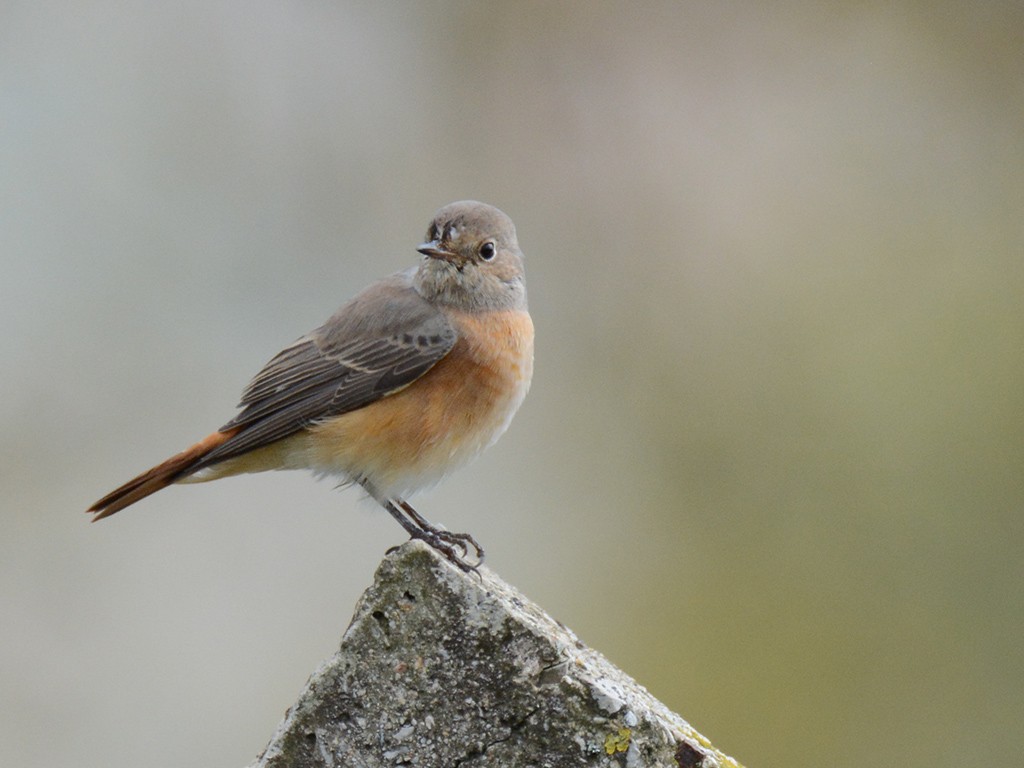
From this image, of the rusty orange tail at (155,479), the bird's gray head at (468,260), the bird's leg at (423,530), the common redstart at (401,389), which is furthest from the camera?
the bird's gray head at (468,260)

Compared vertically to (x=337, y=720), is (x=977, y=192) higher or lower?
higher

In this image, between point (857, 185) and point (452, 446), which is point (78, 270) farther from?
point (857, 185)

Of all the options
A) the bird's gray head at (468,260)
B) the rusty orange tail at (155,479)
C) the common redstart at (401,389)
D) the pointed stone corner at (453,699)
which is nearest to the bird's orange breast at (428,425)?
the common redstart at (401,389)

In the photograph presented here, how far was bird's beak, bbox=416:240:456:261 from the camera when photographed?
179 inches

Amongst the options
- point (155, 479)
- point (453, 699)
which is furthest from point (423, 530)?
point (453, 699)

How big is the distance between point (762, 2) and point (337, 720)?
8186 millimetres

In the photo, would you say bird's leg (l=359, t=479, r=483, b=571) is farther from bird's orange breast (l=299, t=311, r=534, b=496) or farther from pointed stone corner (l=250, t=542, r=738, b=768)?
pointed stone corner (l=250, t=542, r=738, b=768)

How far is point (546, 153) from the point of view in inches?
348

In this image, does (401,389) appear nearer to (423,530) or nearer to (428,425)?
(428,425)

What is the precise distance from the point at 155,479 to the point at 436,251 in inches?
50.3

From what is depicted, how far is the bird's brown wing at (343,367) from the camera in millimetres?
4449

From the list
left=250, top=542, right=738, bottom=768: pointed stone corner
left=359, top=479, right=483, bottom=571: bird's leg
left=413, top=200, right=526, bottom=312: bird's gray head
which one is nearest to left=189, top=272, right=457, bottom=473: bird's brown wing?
left=413, top=200, right=526, bottom=312: bird's gray head

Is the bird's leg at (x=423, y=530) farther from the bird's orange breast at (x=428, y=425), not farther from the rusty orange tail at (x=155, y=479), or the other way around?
the rusty orange tail at (x=155, y=479)

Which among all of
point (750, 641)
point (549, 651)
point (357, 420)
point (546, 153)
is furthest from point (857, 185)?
point (549, 651)
